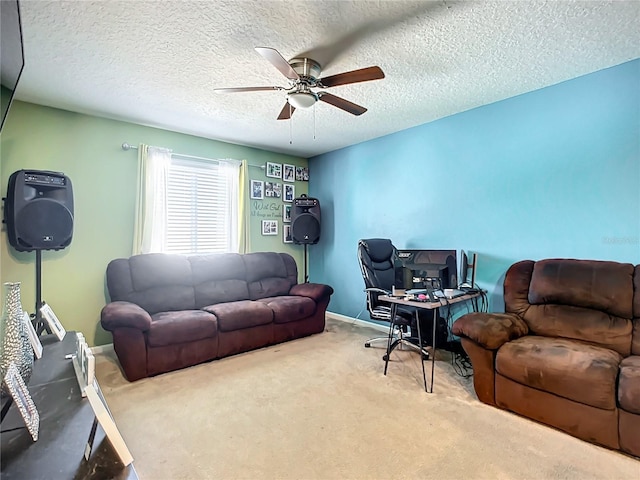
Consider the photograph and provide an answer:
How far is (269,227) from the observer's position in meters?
4.89

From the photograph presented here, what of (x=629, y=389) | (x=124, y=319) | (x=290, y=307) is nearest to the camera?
(x=629, y=389)

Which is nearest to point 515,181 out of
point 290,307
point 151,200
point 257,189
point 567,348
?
point 567,348

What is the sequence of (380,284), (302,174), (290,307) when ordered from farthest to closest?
(302,174), (290,307), (380,284)

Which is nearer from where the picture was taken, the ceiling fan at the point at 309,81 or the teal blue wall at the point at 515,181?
the ceiling fan at the point at 309,81

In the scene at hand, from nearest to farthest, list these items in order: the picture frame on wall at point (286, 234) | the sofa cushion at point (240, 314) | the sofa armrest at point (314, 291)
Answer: the sofa cushion at point (240, 314), the sofa armrest at point (314, 291), the picture frame on wall at point (286, 234)

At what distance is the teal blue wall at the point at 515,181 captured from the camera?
8.18 feet

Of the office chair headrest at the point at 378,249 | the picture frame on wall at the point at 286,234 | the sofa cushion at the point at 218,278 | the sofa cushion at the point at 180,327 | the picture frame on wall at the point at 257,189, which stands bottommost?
the sofa cushion at the point at 180,327

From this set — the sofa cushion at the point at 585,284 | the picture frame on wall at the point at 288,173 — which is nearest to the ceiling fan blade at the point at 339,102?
the sofa cushion at the point at 585,284

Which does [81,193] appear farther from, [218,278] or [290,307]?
[290,307]

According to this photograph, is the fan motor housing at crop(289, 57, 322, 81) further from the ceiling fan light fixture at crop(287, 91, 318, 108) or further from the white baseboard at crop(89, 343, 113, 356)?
the white baseboard at crop(89, 343, 113, 356)

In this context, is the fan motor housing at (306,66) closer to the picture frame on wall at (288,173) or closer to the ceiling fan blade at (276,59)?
the ceiling fan blade at (276,59)

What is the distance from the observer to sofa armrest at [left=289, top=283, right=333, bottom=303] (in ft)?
13.0

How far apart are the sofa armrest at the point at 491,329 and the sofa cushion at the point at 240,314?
1.93 metres

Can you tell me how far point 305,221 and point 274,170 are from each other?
955 millimetres
